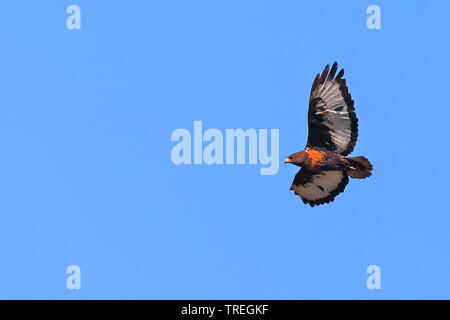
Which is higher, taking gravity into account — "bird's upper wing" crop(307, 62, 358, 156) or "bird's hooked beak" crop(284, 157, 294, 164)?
"bird's upper wing" crop(307, 62, 358, 156)

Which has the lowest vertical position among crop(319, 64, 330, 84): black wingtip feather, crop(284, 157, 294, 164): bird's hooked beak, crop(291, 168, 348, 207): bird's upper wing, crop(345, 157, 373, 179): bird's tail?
crop(291, 168, 348, 207): bird's upper wing

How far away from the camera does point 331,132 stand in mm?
17266

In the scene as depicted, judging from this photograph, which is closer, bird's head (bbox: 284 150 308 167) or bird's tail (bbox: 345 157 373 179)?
bird's tail (bbox: 345 157 373 179)

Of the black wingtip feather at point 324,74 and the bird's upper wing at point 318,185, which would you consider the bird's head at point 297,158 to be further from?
the black wingtip feather at point 324,74

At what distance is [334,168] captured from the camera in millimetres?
17328

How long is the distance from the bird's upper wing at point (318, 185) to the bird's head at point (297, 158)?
76 cm

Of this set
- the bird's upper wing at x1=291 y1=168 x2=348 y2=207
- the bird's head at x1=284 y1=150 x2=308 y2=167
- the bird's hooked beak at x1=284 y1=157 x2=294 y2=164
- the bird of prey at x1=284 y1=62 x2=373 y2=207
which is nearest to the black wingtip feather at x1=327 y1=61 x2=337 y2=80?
the bird of prey at x1=284 y1=62 x2=373 y2=207

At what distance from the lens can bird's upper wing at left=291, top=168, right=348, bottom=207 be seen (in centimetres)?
1800

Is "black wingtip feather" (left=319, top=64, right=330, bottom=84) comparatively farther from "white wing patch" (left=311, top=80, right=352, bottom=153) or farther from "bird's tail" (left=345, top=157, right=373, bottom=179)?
"bird's tail" (left=345, top=157, right=373, bottom=179)

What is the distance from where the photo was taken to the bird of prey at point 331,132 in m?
16.9

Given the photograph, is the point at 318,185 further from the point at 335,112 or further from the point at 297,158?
the point at 335,112
